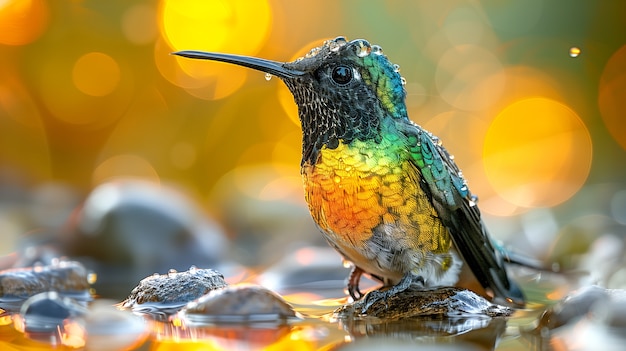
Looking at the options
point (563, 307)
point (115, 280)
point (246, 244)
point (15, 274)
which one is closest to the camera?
point (563, 307)

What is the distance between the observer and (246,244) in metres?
5.91

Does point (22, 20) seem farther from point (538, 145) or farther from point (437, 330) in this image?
point (437, 330)

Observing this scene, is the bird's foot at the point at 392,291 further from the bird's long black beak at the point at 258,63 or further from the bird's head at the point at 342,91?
the bird's long black beak at the point at 258,63

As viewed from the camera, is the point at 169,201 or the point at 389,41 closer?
the point at 169,201

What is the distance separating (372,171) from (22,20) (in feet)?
22.6

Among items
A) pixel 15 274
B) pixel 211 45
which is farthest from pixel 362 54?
pixel 211 45

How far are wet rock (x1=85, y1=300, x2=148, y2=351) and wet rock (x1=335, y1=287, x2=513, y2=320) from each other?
806mm

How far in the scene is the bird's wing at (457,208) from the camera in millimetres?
2963

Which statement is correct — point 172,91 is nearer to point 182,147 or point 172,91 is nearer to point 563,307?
point 182,147

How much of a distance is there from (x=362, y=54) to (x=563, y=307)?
4.02ft

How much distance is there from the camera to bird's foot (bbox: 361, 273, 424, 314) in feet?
9.66

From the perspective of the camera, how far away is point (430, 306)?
2.89 metres

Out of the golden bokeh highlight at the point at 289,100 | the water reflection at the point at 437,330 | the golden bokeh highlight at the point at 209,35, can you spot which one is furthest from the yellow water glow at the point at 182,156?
the water reflection at the point at 437,330

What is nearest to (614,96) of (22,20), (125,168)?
(125,168)
